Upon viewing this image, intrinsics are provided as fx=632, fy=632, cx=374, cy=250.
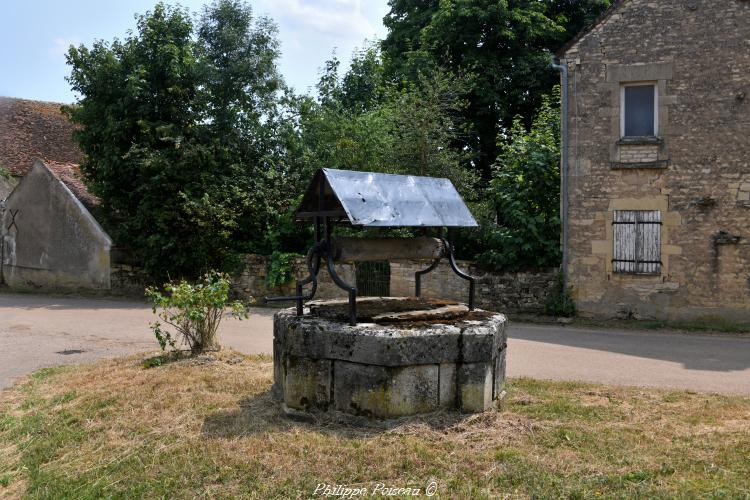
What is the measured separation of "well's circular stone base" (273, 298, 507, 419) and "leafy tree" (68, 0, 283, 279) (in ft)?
39.1

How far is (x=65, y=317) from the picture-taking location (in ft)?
45.5

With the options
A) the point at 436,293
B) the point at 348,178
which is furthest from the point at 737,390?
the point at 436,293

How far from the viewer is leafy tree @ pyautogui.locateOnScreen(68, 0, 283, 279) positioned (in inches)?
681

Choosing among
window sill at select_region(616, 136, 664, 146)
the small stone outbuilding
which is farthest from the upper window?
the small stone outbuilding

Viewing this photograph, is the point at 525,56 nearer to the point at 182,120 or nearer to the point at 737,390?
→ the point at 182,120

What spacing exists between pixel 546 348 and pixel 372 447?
229 inches

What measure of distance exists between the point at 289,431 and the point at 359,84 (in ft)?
59.5

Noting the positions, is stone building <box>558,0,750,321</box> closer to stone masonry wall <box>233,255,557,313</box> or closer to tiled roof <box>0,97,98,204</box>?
stone masonry wall <box>233,255,557,313</box>

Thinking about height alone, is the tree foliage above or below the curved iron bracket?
above

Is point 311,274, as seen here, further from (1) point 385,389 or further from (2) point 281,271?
(2) point 281,271

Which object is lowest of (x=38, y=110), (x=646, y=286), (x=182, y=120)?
(x=646, y=286)

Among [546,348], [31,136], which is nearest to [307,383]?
[546,348]

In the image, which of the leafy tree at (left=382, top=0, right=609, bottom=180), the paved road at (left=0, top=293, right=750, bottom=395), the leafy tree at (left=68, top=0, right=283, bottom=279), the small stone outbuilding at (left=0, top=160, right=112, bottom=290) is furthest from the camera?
the leafy tree at (left=382, top=0, right=609, bottom=180)

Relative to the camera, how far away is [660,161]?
12641mm
